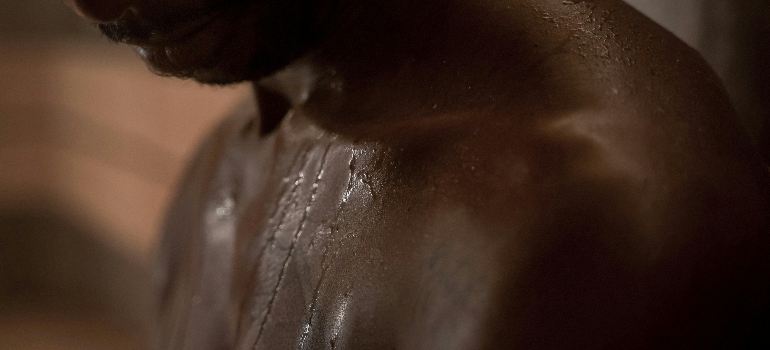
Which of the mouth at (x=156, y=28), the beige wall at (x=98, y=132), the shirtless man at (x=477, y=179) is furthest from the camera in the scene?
the beige wall at (x=98, y=132)

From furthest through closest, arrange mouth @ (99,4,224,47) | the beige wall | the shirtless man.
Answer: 1. the beige wall
2. mouth @ (99,4,224,47)
3. the shirtless man

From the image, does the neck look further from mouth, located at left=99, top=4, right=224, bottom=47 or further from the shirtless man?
mouth, located at left=99, top=4, right=224, bottom=47

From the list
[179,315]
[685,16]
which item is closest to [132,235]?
[179,315]

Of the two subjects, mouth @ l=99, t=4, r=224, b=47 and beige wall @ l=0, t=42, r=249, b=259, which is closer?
mouth @ l=99, t=4, r=224, b=47

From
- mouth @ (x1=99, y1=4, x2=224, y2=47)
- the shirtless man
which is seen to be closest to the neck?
the shirtless man

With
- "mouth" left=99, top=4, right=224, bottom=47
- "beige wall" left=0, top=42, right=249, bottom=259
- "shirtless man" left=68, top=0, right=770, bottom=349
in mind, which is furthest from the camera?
"beige wall" left=0, top=42, right=249, bottom=259

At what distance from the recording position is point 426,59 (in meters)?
0.67

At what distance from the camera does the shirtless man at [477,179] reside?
1.71 ft

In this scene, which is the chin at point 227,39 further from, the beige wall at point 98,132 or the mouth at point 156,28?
the beige wall at point 98,132

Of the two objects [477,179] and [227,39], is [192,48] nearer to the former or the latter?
[227,39]

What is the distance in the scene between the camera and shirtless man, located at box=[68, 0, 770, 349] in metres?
0.52

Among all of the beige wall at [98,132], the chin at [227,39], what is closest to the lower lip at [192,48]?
the chin at [227,39]

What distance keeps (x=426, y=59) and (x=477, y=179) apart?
0.13 meters

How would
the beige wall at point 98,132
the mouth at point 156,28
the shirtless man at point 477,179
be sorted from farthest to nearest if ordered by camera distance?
the beige wall at point 98,132
the mouth at point 156,28
the shirtless man at point 477,179
